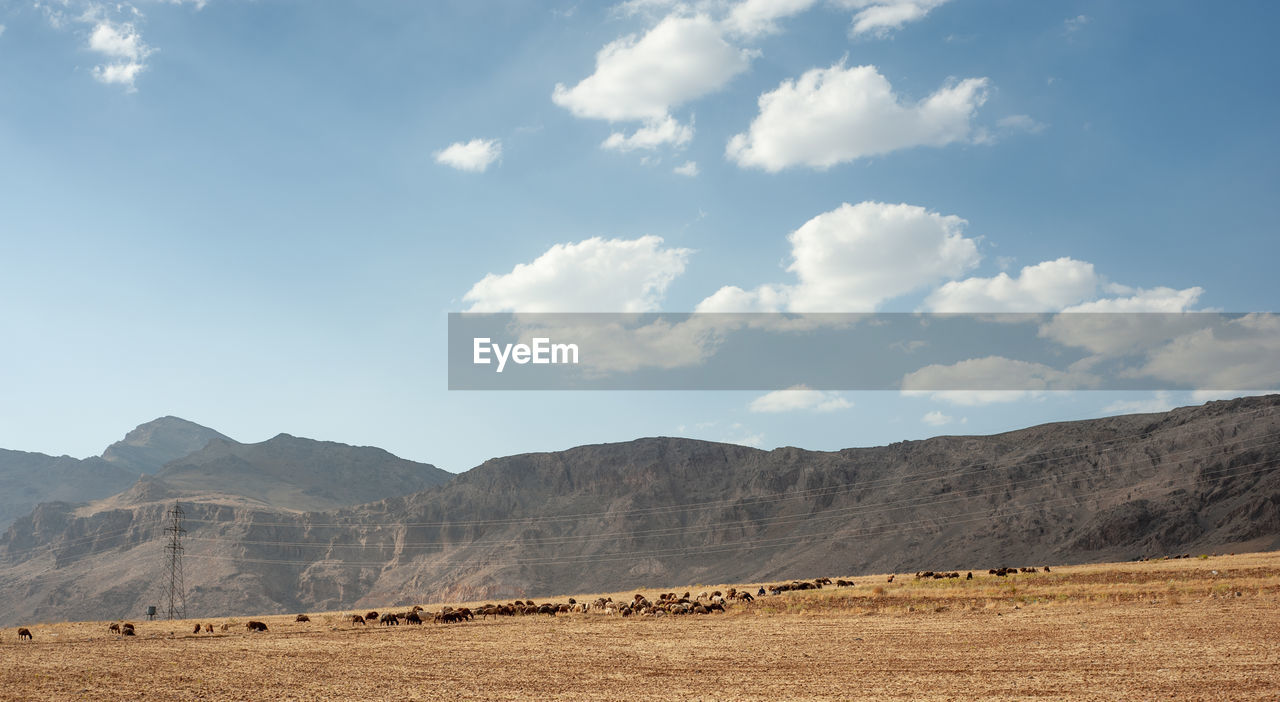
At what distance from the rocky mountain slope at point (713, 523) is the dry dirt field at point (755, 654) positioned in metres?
91.0

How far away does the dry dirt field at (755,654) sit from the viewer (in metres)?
20.4

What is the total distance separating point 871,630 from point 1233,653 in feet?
43.0

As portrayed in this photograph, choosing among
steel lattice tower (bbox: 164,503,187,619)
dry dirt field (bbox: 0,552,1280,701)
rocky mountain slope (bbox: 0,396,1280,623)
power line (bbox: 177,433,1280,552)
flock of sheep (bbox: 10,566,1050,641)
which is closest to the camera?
dry dirt field (bbox: 0,552,1280,701)

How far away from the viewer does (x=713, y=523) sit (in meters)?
167

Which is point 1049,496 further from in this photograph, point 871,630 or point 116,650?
point 116,650

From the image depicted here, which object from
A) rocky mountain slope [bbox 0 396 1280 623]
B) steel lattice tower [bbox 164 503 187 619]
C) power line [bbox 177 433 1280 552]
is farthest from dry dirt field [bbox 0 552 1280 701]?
power line [bbox 177 433 1280 552]

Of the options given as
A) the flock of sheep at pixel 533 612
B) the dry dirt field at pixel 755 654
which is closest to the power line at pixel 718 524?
the flock of sheep at pixel 533 612

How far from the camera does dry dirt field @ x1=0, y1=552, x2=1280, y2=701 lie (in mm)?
20359

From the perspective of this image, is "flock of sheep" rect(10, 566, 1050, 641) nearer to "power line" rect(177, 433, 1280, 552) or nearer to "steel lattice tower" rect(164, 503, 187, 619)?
"steel lattice tower" rect(164, 503, 187, 619)

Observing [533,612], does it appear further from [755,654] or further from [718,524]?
[718,524]

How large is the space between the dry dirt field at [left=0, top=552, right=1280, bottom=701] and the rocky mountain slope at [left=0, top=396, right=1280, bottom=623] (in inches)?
3583

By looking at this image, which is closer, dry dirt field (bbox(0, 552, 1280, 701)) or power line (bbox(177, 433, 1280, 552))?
dry dirt field (bbox(0, 552, 1280, 701))

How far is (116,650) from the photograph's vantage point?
32531 millimetres

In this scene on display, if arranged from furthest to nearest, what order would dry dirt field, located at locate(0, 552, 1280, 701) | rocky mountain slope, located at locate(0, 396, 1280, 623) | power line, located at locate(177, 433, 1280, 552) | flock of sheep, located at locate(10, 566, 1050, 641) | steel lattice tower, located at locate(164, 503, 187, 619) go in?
power line, located at locate(177, 433, 1280, 552) → rocky mountain slope, located at locate(0, 396, 1280, 623) → steel lattice tower, located at locate(164, 503, 187, 619) → flock of sheep, located at locate(10, 566, 1050, 641) → dry dirt field, located at locate(0, 552, 1280, 701)
